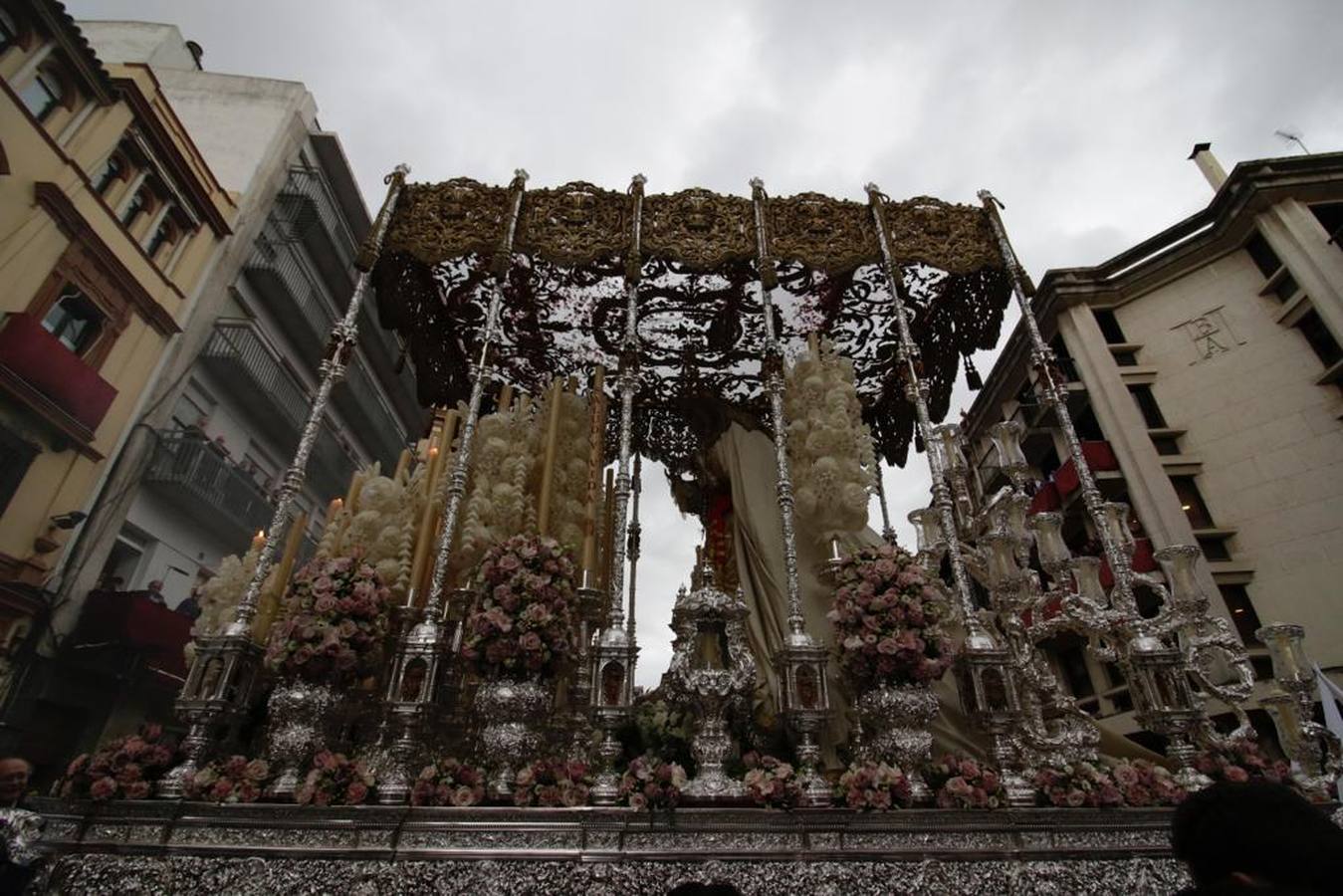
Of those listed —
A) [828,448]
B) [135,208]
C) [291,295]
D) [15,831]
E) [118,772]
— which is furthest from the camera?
[291,295]

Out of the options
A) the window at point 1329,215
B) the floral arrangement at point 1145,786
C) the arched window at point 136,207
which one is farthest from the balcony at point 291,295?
the window at point 1329,215

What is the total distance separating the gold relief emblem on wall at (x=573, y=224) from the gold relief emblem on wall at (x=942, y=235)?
2757mm

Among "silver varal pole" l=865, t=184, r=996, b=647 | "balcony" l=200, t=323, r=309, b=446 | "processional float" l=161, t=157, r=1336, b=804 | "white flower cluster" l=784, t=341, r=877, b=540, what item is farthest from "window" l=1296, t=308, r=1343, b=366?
"balcony" l=200, t=323, r=309, b=446

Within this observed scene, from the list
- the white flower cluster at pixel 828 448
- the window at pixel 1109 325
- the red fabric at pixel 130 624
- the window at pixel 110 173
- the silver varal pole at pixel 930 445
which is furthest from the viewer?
the window at pixel 1109 325

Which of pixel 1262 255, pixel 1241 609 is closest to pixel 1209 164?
pixel 1262 255

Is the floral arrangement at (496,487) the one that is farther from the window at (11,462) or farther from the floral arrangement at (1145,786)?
the window at (11,462)

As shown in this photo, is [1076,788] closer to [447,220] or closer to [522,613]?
[522,613]

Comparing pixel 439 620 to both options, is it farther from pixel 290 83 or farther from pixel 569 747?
pixel 290 83

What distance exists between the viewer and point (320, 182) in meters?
11.1

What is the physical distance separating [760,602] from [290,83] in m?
12.1

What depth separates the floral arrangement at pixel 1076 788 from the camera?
3.55 m

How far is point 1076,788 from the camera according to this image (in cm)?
359

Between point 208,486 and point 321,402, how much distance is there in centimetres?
576

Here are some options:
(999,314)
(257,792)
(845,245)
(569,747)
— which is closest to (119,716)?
(257,792)
